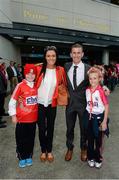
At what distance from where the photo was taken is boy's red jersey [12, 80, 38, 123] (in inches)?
170

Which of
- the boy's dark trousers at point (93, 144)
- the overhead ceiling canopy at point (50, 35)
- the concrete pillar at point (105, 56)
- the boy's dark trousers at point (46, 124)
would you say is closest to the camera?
the boy's dark trousers at point (93, 144)

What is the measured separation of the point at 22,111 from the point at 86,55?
2622cm

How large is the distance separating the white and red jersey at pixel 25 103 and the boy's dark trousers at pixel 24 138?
0.11 meters

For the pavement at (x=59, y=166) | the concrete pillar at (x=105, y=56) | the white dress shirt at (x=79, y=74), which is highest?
the concrete pillar at (x=105, y=56)

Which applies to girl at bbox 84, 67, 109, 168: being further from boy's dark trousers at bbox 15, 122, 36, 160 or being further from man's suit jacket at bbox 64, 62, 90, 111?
boy's dark trousers at bbox 15, 122, 36, 160

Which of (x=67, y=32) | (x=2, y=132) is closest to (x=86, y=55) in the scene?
(x=67, y=32)

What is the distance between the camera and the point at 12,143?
5770 millimetres

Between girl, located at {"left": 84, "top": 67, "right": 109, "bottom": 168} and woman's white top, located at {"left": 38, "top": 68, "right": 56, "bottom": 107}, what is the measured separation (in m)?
0.57

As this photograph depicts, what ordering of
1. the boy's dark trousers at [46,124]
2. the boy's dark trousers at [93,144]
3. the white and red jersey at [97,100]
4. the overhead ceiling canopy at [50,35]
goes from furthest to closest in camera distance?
the overhead ceiling canopy at [50,35]
the boy's dark trousers at [46,124]
the boy's dark trousers at [93,144]
the white and red jersey at [97,100]

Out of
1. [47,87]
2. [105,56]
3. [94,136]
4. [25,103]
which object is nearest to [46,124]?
[25,103]

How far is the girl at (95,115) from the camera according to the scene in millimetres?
4258

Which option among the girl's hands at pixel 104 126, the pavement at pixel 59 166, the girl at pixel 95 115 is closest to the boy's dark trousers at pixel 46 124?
the pavement at pixel 59 166

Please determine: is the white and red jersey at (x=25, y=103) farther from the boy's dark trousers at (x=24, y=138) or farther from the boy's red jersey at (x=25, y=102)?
the boy's dark trousers at (x=24, y=138)

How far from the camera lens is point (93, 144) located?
4.45 meters
